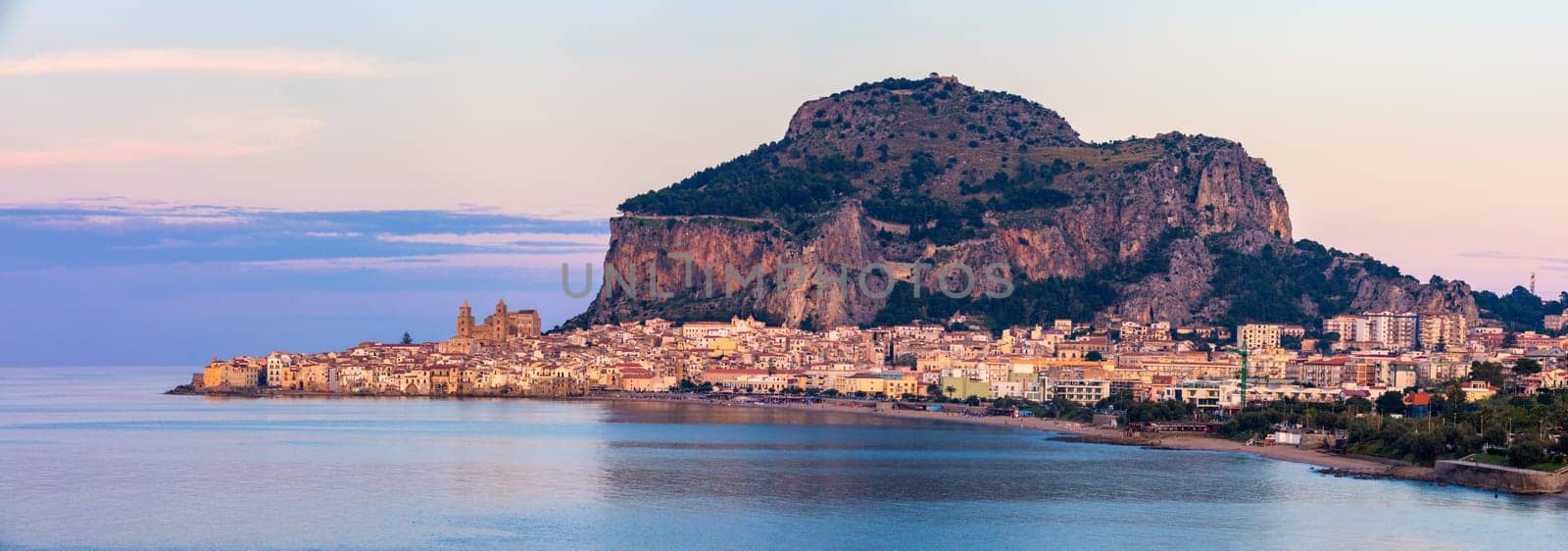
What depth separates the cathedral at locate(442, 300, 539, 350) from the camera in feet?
435

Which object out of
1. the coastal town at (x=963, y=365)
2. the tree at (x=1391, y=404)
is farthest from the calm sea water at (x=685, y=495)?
the coastal town at (x=963, y=365)

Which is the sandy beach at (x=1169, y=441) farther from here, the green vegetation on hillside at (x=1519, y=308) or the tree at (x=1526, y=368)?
the green vegetation on hillside at (x=1519, y=308)

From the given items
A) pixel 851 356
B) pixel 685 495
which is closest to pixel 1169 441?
pixel 685 495

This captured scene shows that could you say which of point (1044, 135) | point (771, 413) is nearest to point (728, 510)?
point (771, 413)

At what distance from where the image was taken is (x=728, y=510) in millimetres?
46906

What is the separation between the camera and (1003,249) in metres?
136

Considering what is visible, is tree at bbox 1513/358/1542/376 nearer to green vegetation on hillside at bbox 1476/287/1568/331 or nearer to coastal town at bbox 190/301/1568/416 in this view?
coastal town at bbox 190/301/1568/416

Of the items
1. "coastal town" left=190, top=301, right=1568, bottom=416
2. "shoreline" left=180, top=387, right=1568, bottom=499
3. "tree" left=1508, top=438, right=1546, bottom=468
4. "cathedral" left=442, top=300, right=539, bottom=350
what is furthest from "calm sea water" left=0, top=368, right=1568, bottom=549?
"cathedral" left=442, top=300, right=539, bottom=350

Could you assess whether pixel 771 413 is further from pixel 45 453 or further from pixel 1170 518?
pixel 1170 518

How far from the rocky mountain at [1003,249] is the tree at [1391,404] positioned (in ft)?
179

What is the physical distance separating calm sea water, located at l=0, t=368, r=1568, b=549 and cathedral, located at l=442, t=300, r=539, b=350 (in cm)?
5414

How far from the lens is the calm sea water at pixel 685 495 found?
42312 millimetres

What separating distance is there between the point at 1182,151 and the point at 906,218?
18.6 m

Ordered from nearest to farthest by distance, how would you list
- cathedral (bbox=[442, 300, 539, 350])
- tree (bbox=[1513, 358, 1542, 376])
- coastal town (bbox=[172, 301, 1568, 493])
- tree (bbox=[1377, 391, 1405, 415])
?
tree (bbox=[1377, 391, 1405, 415])
tree (bbox=[1513, 358, 1542, 376])
coastal town (bbox=[172, 301, 1568, 493])
cathedral (bbox=[442, 300, 539, 350])
